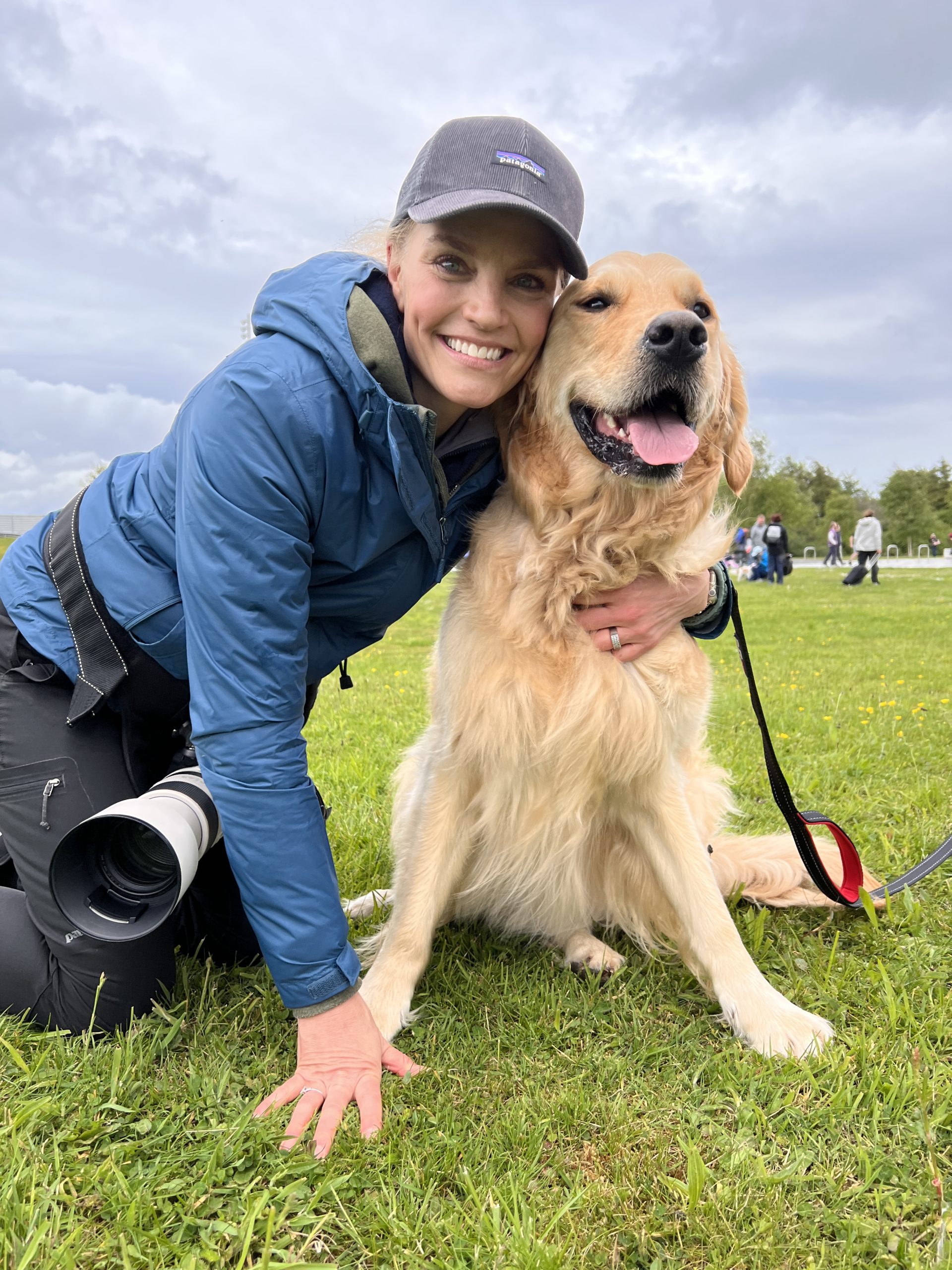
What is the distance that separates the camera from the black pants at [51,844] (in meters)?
2.11

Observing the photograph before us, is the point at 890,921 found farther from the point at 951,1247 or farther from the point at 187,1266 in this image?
the point at 187,1266

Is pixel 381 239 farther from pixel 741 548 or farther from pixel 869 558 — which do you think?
pixel 741 548

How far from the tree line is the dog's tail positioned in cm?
5271

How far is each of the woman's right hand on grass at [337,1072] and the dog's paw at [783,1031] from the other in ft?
2.71

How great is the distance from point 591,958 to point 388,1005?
0.63m

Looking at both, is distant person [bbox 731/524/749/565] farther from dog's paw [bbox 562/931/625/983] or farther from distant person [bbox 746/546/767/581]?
dog's paw [bbox 562/931/625/983]

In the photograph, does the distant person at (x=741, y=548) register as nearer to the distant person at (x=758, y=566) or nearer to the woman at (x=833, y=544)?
the distant person at (x=758, y=566)

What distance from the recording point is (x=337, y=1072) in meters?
1.82

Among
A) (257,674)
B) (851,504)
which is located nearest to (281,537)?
(257,674)

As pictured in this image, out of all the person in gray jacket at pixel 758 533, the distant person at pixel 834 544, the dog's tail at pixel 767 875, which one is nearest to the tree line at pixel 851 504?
the distant person at pixel 834 544

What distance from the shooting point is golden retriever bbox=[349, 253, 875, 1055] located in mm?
2211

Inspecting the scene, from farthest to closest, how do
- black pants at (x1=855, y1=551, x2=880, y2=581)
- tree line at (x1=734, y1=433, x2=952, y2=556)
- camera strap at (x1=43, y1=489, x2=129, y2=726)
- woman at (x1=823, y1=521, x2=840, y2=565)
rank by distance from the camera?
tree line at (x1=734, y1=433, x2=952, y2=556) → woman at (x1=823, y1=521, x2=840, y2=565) → black pants at (x1=855, y1=551, x2=880, y2=581) → camera strap at (x1=43, y1=489, x2=129, y2=726)

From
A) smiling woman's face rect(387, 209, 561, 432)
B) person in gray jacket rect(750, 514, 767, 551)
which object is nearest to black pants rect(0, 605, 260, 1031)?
smiling woman's face rect(387, 209, 561, 432)

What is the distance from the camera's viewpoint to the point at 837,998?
7.48 feet
